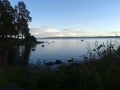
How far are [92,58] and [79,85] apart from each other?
5.03 m

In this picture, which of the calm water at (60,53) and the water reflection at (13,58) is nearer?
the water reflection at (13,58)

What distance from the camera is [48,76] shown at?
7.19 metres

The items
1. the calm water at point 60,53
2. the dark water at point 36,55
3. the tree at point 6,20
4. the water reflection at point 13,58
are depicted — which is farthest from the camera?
the tree at point 6,20

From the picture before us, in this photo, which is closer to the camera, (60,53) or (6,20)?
(60,53)

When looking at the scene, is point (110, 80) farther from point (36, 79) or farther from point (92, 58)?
point (92, 58)

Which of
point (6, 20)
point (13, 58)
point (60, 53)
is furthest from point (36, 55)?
point (6, 20)

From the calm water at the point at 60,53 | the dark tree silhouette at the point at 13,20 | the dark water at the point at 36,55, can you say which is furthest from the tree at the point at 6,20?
the dark water at the point at 36,55

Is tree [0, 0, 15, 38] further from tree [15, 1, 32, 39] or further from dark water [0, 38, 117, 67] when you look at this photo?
dark water [0, 38, 117, 67]

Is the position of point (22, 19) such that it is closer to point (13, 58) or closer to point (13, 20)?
point (13, 20)

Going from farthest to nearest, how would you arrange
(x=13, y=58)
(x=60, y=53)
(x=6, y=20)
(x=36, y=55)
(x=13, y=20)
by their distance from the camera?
(x=13, y=20), (x=6, y=20), (x=60, y=53), (x=36, y=55), (x=13, y=58)

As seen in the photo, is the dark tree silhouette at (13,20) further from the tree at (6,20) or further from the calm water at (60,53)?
the calm water at (60,53)

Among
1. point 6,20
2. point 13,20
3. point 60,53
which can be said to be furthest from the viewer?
point 13,20

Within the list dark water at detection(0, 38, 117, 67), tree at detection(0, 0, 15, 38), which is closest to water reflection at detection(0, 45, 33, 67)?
dark water at detection(0, 38, 117, 67)

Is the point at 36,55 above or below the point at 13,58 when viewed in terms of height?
below
